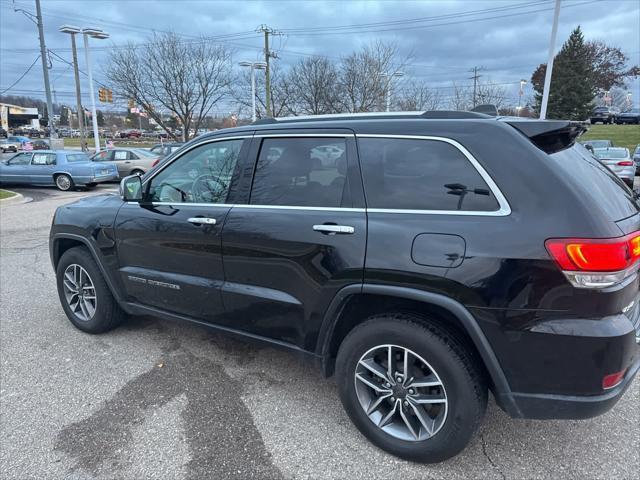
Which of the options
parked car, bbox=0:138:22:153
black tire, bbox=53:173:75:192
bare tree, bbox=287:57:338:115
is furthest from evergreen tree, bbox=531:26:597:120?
parked car, bbox=0:138:22:153

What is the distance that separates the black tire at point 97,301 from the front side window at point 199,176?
0.96m

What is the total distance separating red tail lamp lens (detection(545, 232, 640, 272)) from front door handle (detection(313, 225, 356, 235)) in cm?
97

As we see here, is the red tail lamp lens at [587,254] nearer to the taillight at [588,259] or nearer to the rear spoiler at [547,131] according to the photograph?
the taillight at [588,259]

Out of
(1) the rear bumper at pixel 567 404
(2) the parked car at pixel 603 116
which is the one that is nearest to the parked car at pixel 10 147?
(1) the rear bumper at pixel 567 404

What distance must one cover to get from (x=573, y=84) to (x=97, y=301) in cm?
5104

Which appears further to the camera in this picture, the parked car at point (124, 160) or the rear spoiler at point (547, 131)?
the parked car at point (124, 160)

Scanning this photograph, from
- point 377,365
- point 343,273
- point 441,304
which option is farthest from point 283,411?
point 441,304

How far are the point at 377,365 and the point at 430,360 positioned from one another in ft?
1.13

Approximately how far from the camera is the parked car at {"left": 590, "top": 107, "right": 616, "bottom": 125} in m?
49.3

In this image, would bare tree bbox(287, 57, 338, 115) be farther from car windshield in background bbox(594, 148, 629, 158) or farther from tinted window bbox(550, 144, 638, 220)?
tinted window bbox(550, 144, 638, 220)

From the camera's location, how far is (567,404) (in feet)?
6.85

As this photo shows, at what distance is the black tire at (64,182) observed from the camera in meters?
16.2

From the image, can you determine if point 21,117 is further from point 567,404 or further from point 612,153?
point 567,404

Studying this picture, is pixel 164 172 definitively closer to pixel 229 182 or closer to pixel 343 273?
pixel 229 182
